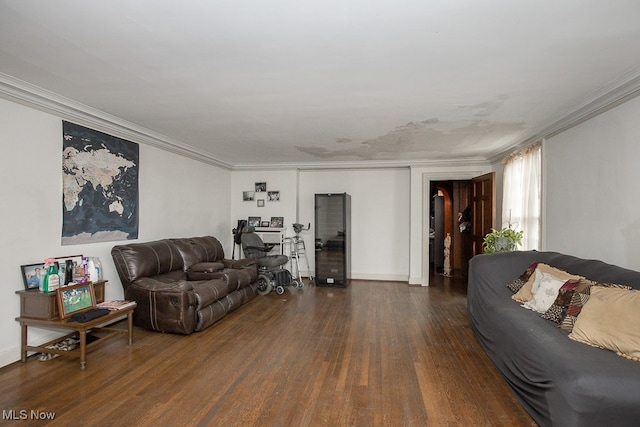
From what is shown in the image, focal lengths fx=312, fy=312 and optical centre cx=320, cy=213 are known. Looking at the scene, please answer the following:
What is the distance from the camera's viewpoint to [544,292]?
2.75 metres

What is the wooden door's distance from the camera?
16.4 ft

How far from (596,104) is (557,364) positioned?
2481 mm

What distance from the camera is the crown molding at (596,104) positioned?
2.50 meters

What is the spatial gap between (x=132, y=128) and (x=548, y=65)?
4306mm

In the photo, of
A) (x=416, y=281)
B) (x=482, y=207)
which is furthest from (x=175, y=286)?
(x=482, y=207)

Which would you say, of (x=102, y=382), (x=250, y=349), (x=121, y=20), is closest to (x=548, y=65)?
(x=121, y=20)

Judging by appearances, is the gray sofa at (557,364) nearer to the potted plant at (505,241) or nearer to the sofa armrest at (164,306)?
the potted plant at (505,241)

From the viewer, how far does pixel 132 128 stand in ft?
12.7

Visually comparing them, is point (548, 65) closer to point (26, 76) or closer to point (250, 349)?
point (250, 349)

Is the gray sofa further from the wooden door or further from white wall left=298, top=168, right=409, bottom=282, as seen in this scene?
white wall left=298, top=168, right=409, bottom=282

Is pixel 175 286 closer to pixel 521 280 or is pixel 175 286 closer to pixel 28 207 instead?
pixel 28 207

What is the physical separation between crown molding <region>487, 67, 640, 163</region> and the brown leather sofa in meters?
4.42

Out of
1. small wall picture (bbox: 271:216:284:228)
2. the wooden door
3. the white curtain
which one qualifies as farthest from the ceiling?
small wall picture (bbox: 271:216:284:228)

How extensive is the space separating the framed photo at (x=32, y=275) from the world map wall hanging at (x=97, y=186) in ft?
1.23
